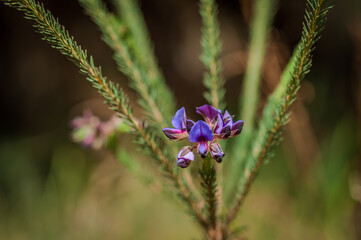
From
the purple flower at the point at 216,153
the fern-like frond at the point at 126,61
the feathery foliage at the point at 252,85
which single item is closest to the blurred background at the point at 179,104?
the feathery foliage at the point at 252,85

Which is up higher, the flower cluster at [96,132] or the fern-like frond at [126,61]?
the fern-like frond at [126,61]

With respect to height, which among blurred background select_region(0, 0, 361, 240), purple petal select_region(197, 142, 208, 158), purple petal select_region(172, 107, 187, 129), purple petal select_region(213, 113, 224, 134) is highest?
purple petal select_region(172, 107, 187, 129)

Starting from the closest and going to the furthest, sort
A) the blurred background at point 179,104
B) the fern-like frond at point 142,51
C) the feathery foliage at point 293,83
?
1. the feathery foliage at point 293,83
2. the fern-like frond at point 142,51
3. the blurred background at point 179,104

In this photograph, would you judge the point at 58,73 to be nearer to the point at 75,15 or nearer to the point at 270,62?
the point at 75,15

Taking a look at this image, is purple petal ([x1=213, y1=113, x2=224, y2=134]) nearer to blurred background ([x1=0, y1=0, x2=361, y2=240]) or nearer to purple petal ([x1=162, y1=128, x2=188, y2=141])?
purple petal ([x1=162, y1=128, x2=188, y2=141])

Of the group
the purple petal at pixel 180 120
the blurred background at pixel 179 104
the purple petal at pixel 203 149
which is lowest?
the blurred background at pixel 179 104

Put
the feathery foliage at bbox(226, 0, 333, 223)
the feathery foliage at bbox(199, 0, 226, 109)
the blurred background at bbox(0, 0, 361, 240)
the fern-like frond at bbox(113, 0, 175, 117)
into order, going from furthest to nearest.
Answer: the blurred background at bbox(0, 0, 361, 240) < the fern-like frond at bbox(113, 0, 175, 117) < the feathery foliage at bbox(199, 0, 226, 109) < the feathery foliage at bbox(226, 0, 333, 223)

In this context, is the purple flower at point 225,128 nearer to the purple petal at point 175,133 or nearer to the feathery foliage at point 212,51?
the purple petal at point 175,133

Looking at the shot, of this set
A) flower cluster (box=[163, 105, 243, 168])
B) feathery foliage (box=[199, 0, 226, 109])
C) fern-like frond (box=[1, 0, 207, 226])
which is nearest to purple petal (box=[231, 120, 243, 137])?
flower cluster (box=[163, 105, 243, 168])

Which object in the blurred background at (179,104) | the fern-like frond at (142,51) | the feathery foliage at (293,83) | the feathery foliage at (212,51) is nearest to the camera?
the feathery foliage at (293,83)
